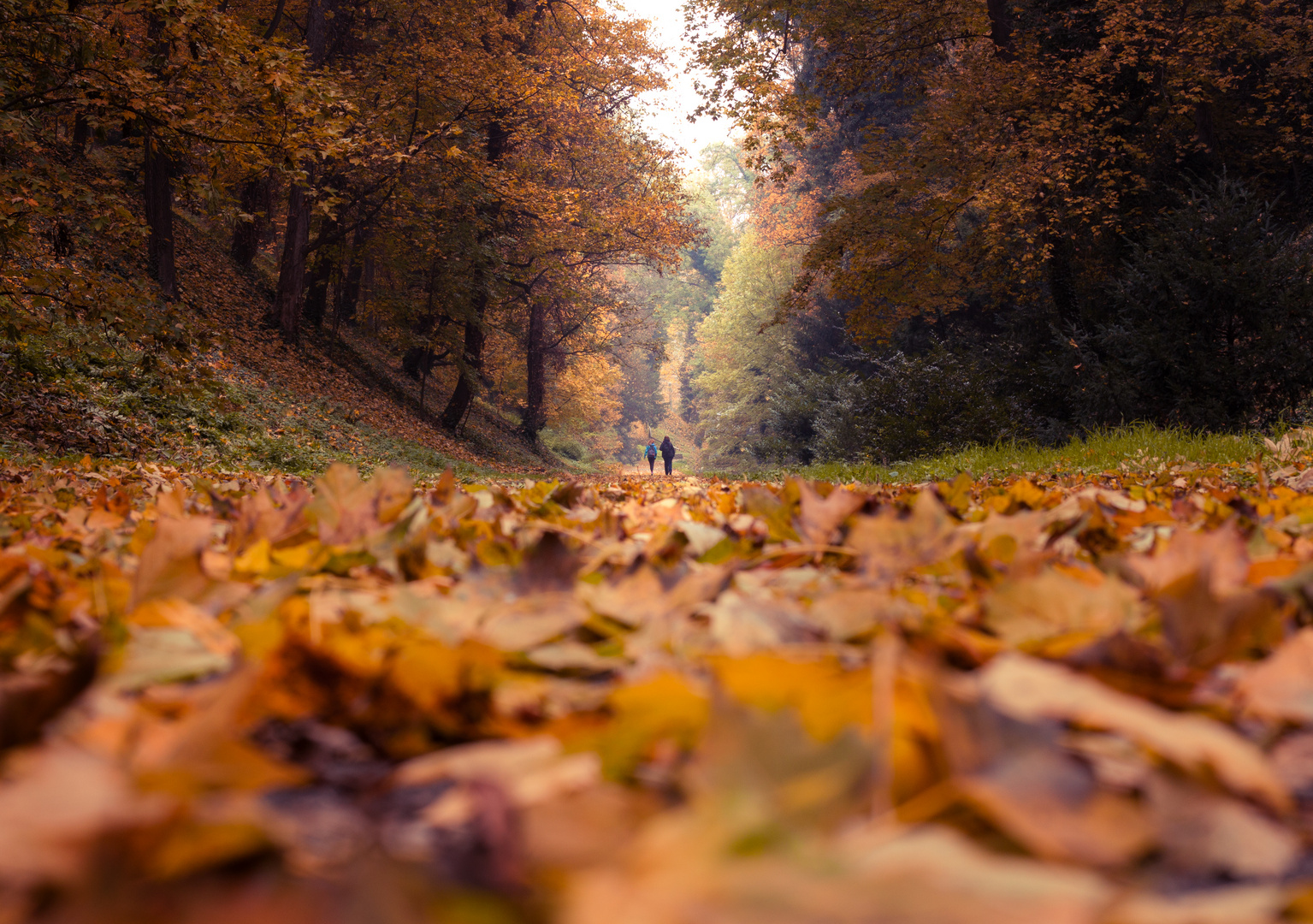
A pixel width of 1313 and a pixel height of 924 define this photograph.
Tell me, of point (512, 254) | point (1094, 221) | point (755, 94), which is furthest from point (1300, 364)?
point (512, 254)

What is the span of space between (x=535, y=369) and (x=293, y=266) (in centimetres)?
1114

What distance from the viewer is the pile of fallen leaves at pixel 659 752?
0.96 feet

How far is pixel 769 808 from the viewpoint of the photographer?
1.16ft

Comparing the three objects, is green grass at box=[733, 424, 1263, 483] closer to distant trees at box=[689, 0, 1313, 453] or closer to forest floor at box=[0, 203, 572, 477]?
distant trees at box=[689, 0, 1313, 453]

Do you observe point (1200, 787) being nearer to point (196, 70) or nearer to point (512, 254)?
point (196, 70)

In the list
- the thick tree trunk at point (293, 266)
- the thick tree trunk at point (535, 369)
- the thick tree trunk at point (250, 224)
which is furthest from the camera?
the thick tree trunk at point (535, 369)

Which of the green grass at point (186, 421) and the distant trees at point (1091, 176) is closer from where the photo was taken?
the green grass at point (186, 421)

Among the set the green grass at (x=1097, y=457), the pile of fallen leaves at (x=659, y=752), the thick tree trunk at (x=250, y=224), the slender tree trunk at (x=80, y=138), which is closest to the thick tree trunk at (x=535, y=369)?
the thick tree trunk at (x=250, y=224)

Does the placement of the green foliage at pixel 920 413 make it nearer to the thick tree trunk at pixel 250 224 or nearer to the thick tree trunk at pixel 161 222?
the thick tree trunk at pixel 161 222

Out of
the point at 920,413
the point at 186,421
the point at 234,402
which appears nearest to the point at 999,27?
the point at 920,413

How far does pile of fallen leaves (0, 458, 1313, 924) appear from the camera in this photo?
0.29m

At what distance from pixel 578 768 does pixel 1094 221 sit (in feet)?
60.1

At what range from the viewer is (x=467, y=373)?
20734mm

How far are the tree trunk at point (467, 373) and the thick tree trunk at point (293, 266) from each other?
4.66 meters
